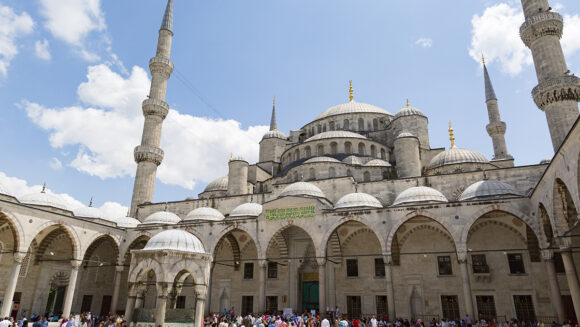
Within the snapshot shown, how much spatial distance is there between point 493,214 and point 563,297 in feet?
11.4

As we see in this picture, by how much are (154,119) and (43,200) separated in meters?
7.70

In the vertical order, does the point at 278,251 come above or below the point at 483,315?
above

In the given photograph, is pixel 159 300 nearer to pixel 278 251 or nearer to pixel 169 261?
pixel 169 261

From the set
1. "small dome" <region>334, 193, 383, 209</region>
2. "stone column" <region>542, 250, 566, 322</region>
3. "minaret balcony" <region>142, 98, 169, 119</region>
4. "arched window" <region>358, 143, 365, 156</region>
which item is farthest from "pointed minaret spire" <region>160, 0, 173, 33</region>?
"stone column" <region>542, 250, 566, 322</region>

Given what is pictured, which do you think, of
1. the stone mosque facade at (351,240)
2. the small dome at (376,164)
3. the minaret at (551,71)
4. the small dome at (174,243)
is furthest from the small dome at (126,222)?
the minaret at (551,71)

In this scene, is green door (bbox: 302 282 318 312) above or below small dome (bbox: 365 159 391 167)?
below

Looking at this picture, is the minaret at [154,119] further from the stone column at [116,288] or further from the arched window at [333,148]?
the arched window at [333,148]

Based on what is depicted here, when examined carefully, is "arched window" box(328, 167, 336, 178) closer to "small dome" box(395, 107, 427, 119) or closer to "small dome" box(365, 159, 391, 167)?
"small dome" box(365, 159, 391, 167)

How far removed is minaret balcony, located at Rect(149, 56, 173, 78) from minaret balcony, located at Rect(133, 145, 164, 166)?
5011 mm

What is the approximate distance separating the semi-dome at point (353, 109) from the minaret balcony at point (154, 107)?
1047 cm

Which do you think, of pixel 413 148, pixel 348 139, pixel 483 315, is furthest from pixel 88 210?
pixel 483 315

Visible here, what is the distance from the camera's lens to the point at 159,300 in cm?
845

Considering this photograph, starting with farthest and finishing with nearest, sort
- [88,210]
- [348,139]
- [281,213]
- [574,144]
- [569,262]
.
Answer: [348,139]
[88,210]
[281,213]
[569,262]
[574,144]

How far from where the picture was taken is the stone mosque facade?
11945mm
